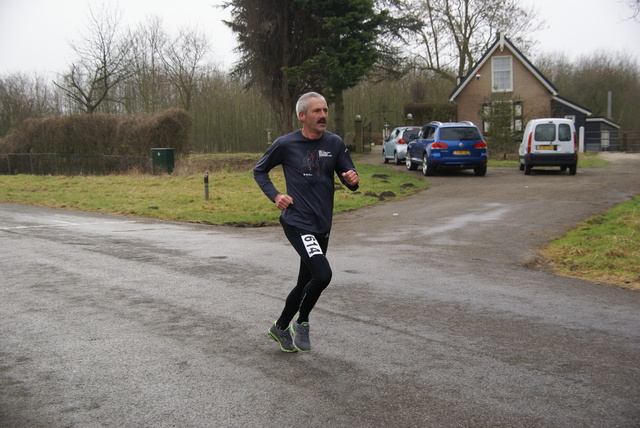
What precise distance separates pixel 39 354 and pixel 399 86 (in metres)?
53.4

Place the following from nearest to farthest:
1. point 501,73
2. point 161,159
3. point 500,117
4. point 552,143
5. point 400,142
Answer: point 552,143 < point 161,159 < point 400,142 < point 500,117 < point 501,73

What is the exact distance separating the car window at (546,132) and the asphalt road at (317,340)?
13.5 metres

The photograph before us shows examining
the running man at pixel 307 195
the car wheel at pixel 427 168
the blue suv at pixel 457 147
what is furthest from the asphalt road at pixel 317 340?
the car wheel at pixel 427 168

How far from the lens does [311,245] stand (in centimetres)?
473

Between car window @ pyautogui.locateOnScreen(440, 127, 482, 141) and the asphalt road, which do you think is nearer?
the asphalt road

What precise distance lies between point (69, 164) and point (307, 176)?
Answer: 29.7 meters

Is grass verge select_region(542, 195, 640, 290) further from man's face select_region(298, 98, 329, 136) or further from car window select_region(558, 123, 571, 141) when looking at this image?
car window select_region(558, 123, 571, 141)

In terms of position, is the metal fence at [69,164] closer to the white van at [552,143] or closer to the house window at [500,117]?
the white van at [552,143]

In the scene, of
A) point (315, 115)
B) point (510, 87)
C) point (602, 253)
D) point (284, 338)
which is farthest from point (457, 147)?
point (510, 87)

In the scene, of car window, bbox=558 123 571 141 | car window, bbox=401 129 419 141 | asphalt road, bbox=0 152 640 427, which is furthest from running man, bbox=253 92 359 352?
car window, bbox=401 129 419 141

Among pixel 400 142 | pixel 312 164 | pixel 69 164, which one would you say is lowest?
pixel 312 164

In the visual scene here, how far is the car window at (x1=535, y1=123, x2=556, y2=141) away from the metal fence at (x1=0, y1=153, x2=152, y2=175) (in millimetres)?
16437

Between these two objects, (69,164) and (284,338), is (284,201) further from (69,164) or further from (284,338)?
(69,164)

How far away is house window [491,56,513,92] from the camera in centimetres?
4128
